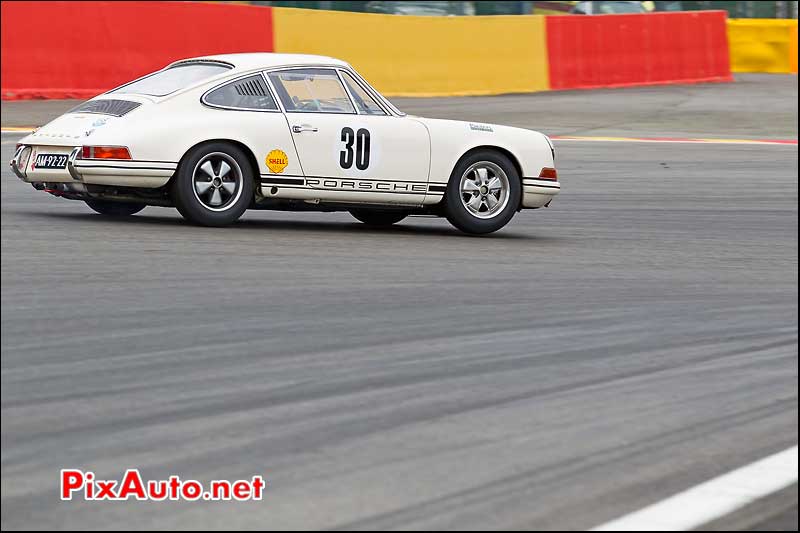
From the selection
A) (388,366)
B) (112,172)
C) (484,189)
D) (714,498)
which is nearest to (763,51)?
(484,189)

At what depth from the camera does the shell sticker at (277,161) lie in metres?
9.62

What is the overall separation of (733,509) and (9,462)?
7.50 ft

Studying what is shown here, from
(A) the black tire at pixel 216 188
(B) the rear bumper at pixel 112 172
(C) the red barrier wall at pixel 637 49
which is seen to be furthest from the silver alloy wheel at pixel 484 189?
(C) the red barrier wall at pixel 637 49

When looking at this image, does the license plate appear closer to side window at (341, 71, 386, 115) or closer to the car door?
the car door

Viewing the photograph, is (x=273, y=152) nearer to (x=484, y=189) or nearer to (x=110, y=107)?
(x=110, y=107)

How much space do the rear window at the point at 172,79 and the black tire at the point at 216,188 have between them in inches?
22.3

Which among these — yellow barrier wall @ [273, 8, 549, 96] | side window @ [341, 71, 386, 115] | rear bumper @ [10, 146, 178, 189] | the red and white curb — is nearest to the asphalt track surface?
rear bumper @ [10, 146, 178, 189]

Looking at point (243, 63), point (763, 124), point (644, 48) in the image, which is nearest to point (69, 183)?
point (243, 63)

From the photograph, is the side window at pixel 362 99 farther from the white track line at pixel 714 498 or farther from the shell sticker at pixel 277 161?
the white track line at pixel 714 498

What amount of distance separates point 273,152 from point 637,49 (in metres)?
17.1

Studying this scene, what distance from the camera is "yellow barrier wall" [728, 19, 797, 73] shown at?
29.8 m

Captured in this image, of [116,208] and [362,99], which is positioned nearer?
[362,99]

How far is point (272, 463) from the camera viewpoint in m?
4.72

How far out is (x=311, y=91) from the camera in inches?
394
